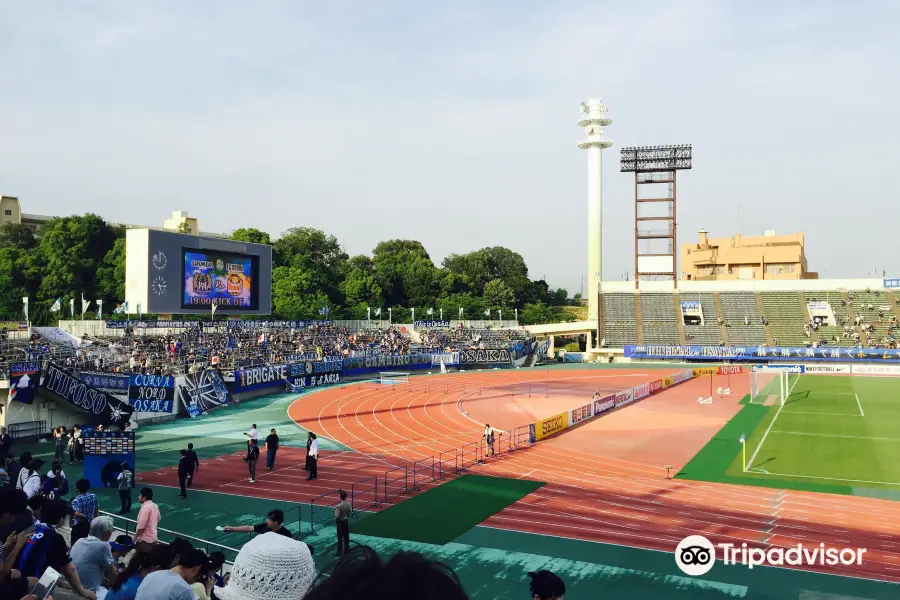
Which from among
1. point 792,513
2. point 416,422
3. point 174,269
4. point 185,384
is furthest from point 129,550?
point 174,269

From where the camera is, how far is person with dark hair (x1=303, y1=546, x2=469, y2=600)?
2.02m

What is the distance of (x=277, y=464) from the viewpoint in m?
24.2

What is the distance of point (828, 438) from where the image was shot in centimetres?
3012

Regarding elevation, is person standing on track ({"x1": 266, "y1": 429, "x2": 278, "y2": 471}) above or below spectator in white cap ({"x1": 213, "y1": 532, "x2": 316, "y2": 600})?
below

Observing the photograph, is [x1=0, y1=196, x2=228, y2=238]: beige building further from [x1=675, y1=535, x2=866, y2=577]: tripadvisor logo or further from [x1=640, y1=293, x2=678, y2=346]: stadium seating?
[x1=675, y1=535, x2=866, y2=577]: tripadvisor logo

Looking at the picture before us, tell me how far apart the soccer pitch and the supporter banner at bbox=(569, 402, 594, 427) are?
745cm

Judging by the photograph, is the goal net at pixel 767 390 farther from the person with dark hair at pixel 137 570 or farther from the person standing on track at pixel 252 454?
the person with dark hair at pixel 137 570

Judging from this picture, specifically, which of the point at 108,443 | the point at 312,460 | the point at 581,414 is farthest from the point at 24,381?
the point at 581,414

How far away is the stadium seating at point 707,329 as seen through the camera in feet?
253

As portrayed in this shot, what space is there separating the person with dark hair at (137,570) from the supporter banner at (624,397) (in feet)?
118

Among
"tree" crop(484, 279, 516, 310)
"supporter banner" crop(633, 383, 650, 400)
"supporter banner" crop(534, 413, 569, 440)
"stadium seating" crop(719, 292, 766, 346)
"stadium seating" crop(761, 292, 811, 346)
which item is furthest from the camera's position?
"tree" crop(484, 279, 516, 310)

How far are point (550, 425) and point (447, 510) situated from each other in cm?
1235

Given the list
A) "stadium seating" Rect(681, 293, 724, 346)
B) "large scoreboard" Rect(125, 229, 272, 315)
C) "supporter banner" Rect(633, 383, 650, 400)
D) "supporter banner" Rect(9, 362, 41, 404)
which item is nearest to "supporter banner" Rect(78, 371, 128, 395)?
"supporter banner" Rect(9, 362, 41, 404)

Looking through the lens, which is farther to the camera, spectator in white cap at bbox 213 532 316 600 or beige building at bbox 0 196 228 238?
beige building at bbox 0 196 228 238
